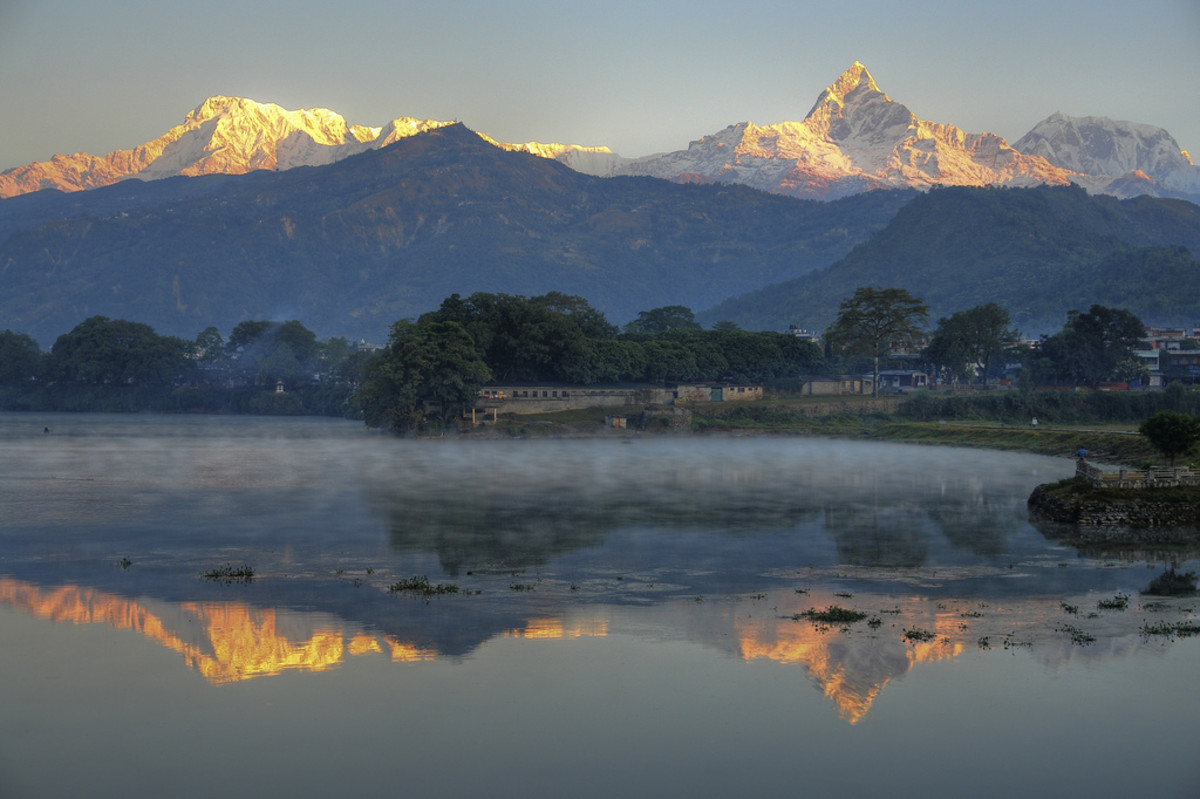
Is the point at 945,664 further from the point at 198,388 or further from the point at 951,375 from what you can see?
the point at 198,388

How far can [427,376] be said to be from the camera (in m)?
112

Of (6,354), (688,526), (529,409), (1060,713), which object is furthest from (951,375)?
(6,354)

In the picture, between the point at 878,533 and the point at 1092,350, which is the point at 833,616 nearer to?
the point at 878,533

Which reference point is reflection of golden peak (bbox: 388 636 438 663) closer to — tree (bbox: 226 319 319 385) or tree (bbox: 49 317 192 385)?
tree (bbox: 49 317 192 385)

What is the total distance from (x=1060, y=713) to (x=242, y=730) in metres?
16.2

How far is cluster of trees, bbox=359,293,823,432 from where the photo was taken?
111812 mm

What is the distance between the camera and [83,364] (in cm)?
17038

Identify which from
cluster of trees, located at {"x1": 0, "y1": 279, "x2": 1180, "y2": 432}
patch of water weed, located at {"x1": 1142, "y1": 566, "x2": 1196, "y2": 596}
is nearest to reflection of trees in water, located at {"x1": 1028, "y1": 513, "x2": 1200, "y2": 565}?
patch of water weed, located at {"x1": 1142, "y1": 566, "x2": 1196, "y2": 596}

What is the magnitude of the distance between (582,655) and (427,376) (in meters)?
87.0

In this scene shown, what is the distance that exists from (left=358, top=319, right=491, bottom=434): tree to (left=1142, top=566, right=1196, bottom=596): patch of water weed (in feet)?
265

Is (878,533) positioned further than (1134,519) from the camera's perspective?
Yes

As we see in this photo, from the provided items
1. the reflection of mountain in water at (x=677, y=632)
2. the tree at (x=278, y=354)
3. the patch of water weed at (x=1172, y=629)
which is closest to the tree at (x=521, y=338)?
the tree at (x=278, y=354)

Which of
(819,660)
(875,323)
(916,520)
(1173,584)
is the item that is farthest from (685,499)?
(875,323)

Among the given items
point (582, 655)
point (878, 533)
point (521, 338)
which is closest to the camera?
point (582, 655)
